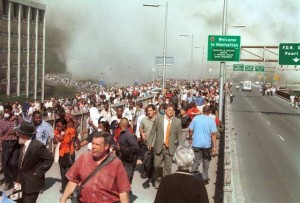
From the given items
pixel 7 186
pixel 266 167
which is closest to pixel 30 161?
pixel 7 186

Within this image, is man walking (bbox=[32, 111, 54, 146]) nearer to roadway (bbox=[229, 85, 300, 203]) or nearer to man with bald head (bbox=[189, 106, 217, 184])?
man with bald head (bbox=[189, 106, 217, 184])

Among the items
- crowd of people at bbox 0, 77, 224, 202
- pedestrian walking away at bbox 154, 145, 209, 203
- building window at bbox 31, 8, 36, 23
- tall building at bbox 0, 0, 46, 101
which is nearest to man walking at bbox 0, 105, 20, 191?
crowd of people at bbox 0, 77, 224, 202

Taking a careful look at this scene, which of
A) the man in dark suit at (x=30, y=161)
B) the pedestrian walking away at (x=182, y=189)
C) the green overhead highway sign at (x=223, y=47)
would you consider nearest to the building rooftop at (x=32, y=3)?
the green overhead highway sign at (x=223, y=47)

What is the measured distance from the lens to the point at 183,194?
397 centimetres

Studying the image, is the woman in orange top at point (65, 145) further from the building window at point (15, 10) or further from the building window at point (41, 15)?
the building window at point (41, 15)

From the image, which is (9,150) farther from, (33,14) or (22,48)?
(33,14)

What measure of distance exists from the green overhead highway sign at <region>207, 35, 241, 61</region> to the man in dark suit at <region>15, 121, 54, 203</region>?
57.4ft

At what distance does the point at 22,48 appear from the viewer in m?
63.1

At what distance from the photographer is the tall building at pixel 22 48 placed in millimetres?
57062

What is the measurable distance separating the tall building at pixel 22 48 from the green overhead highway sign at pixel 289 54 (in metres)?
31.9

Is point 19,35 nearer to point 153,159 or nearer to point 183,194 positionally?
point 153,159

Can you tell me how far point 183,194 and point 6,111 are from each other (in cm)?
615

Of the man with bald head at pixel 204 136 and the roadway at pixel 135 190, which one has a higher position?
the man with bald head at pixel 204 136

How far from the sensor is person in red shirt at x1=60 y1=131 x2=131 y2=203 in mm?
4578
